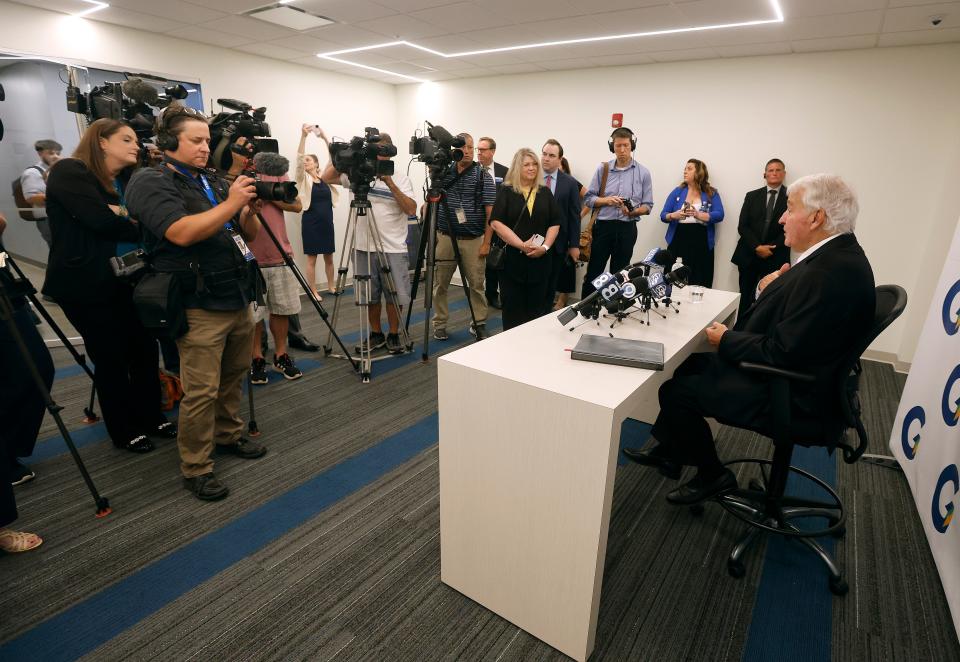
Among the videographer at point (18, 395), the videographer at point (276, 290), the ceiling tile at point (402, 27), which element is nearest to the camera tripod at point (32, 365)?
the videographer at point (18, 395)

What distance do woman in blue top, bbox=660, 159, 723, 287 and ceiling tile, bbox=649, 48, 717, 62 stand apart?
94 centimetres

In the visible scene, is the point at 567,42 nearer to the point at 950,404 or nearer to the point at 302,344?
the point at 302,344

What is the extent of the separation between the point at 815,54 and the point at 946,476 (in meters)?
4.02

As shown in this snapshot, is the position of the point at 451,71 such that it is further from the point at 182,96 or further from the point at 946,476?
the point at 946,476

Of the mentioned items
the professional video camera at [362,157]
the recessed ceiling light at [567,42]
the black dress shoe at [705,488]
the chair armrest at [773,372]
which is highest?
the recessed ceiling light at [567,42]

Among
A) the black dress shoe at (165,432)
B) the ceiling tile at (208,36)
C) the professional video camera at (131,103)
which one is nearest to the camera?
the professional video camera at (131,103)

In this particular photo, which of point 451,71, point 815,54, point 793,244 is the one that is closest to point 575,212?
point 793,244

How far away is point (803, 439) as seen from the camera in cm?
177

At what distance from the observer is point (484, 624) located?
66.9 inches

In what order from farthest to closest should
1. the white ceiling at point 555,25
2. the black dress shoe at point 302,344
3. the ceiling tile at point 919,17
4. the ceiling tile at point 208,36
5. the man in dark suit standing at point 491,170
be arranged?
the man in dark suit standing at point 491,170, the ceiling tile at point 208,36, the black dress shoe at point 302,344, the white ceiling at point 555,25, the ceiling tile at point 919,17

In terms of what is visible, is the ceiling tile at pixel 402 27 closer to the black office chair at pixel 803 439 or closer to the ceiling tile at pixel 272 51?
the ceiling tile at pixel 272 51

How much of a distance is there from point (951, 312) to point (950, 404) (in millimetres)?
470

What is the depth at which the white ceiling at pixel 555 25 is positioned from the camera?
336cm

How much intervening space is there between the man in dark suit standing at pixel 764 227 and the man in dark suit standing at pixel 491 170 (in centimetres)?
234
